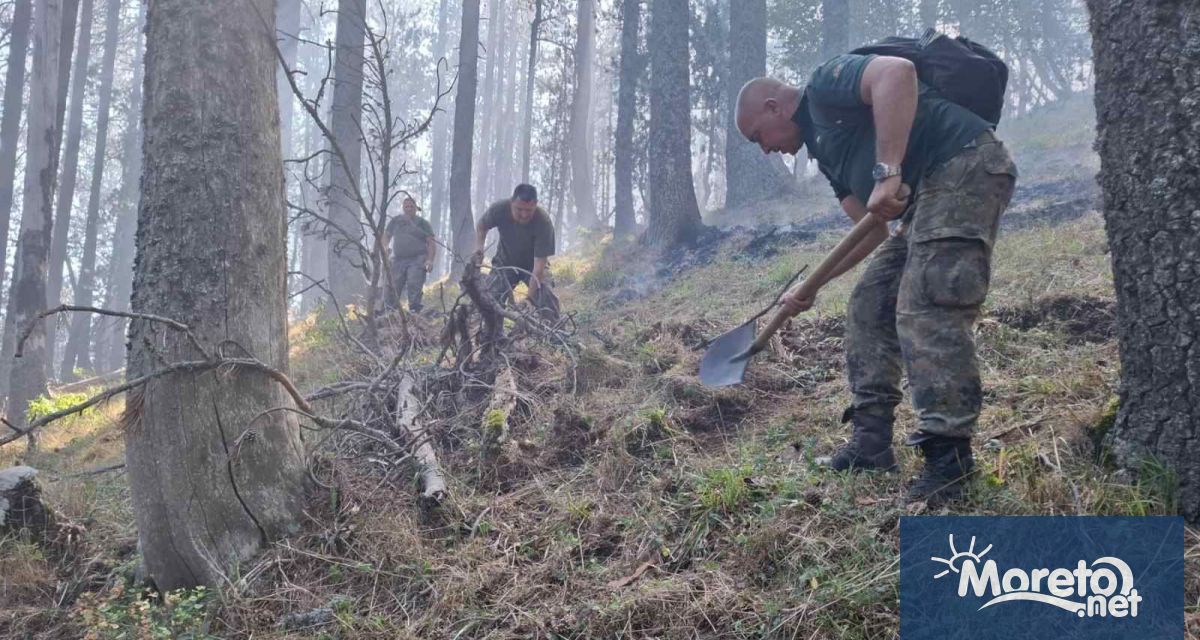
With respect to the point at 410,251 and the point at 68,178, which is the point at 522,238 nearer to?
the point at 410,251

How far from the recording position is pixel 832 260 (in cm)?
292

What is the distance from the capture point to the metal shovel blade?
3268mm

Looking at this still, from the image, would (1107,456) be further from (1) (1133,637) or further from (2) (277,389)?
(2) (277,389)

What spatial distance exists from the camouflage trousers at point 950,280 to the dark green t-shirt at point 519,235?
4519mm

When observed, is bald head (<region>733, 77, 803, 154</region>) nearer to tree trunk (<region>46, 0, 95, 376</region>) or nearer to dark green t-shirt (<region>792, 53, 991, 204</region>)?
dark green t-shirt (<region>792, 53, 991, 204</region>)

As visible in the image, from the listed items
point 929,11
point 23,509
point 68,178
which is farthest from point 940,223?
point 929,11

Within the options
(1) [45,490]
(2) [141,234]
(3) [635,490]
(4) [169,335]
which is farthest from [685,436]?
(1) [45,490]

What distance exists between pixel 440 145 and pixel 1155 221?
134ft

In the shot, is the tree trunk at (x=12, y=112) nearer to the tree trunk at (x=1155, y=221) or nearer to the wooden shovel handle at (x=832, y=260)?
the wooden shovel handle at (x=832, y=260)

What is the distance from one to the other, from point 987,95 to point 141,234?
3384mm

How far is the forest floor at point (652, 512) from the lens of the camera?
2.27 m

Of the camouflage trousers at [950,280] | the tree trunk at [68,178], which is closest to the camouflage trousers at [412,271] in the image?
the camouflage trousers at [950,280]

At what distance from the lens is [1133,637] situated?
6.14 feet

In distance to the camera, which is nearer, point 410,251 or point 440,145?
point 410,251
